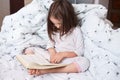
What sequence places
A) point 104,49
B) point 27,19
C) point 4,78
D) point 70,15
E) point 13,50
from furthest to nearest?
point 27,19
point 13,50
point 70,15
point 104,49
point 4,78

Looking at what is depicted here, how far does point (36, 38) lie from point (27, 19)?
0.16 m

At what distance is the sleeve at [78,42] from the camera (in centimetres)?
142

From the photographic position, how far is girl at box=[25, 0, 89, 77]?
139 centimetres

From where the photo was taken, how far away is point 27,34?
163 centimetres

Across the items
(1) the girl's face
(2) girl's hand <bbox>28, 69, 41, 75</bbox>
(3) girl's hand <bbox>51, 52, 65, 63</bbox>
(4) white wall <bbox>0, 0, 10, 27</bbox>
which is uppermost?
(1) the girl's face

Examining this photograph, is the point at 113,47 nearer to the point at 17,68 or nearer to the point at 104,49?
the point at 104,49

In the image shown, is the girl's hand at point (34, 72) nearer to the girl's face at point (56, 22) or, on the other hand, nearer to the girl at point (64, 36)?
the girl at point (64, 36)

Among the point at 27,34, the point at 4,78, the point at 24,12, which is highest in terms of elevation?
the point at 24,12

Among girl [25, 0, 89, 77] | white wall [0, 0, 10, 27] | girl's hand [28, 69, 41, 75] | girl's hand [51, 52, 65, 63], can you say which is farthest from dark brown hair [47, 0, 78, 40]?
white wall [0, 0, 10, 27]

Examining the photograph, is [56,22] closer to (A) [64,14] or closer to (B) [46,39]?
(A) [64,14]

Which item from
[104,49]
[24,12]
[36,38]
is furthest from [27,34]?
[104,49]

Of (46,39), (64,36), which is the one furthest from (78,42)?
(46,39)

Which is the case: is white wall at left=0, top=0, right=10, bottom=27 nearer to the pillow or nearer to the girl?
the girl

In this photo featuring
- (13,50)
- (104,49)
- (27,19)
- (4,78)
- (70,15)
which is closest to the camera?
(4,78)
